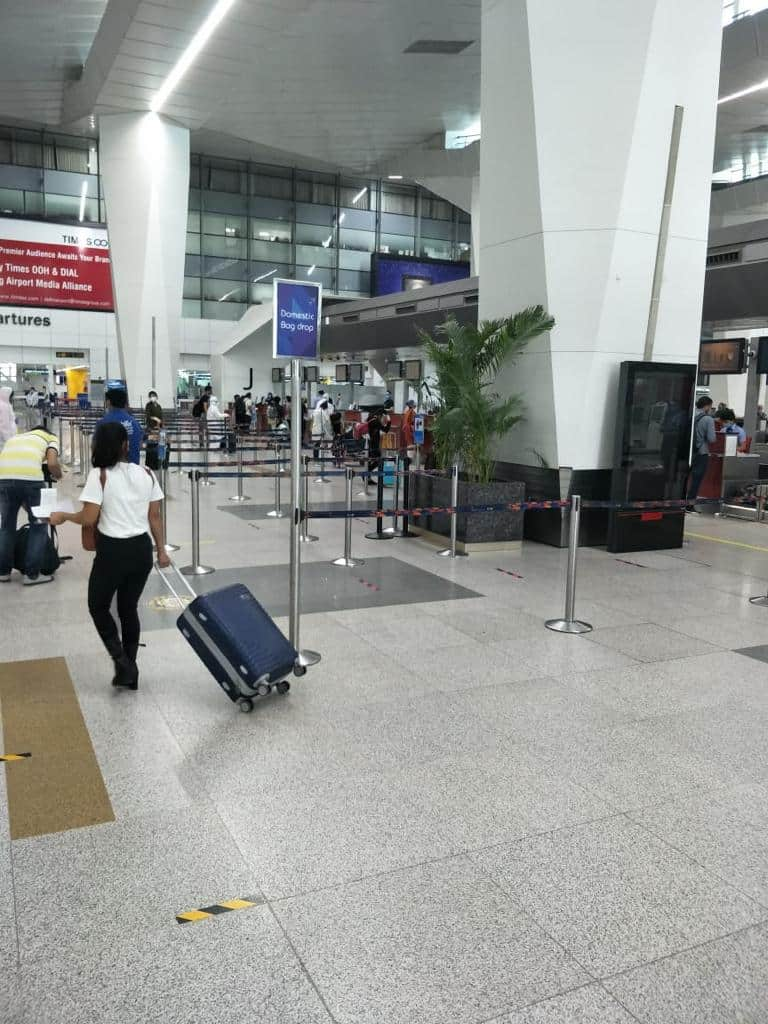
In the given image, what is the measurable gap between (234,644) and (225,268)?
43673mm

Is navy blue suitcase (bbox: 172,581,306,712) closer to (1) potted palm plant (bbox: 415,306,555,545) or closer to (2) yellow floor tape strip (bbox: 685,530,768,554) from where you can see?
(1) potted palm plant (bbox: 415,306,555,545)

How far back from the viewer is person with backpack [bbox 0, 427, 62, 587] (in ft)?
26.9

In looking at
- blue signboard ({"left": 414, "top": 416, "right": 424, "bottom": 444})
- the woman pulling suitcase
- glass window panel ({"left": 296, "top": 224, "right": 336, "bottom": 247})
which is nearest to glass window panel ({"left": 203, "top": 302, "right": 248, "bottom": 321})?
glass window panel ({"left": 296, "top": 224, "right": 336, "bottom": 247})

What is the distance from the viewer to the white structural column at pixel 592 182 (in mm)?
10375

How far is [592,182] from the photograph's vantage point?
10.6 meters

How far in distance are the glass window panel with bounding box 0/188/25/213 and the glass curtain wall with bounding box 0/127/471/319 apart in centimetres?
5

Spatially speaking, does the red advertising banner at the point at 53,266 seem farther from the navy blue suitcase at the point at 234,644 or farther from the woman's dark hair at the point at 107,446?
the navy blue suitcase at the point at 234,644

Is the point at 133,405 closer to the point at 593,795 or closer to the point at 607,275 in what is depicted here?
the point at 607,275

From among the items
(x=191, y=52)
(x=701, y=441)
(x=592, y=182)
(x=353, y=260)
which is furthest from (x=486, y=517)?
(x=353, y=260)

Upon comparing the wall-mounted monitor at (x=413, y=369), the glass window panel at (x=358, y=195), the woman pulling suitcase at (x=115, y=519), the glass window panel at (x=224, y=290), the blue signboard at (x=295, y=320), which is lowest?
the woman pulling suitcase at (x=115, y=519)

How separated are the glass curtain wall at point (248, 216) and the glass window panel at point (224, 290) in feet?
0.18

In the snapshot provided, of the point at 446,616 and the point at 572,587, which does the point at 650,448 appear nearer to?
the point at 572,587

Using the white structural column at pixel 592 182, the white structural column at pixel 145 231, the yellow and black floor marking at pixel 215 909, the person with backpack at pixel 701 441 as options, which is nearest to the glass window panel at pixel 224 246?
the white structural column at pixel 145 231

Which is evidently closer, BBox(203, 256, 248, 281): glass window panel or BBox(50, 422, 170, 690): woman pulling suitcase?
BBox(50, 422, 170, 690): woman pulling suitcase
